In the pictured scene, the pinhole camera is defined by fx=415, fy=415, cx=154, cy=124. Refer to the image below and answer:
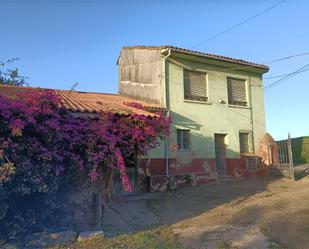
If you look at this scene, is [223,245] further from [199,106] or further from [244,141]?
[244,141]

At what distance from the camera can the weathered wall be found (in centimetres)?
1853

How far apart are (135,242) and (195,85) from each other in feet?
40.1

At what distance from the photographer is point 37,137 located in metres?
8.31

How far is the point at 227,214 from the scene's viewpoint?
11320mm

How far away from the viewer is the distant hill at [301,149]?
2744cm

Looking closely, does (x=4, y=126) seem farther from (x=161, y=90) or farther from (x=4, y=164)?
(x=161, y=90)

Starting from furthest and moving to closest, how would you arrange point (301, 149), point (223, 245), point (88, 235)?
point (301, 149) → point (88, 235) → point (223, 245)

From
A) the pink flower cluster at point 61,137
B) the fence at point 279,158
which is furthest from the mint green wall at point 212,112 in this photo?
the pink flower cluster at point 61,137

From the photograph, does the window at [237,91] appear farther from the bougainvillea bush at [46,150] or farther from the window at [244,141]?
the bougainvillea bush at [46,150]

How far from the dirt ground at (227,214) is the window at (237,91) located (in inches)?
196

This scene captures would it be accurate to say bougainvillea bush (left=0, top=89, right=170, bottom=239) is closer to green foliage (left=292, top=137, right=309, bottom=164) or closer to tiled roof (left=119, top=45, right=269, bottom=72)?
tiled roof (left=119, top=45, right=269, bottom=72)

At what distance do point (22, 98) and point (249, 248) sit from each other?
A: 5.46 meters

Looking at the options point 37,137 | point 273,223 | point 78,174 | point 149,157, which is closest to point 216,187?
point 149,157

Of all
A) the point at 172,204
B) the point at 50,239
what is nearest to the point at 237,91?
the point at 172,204
